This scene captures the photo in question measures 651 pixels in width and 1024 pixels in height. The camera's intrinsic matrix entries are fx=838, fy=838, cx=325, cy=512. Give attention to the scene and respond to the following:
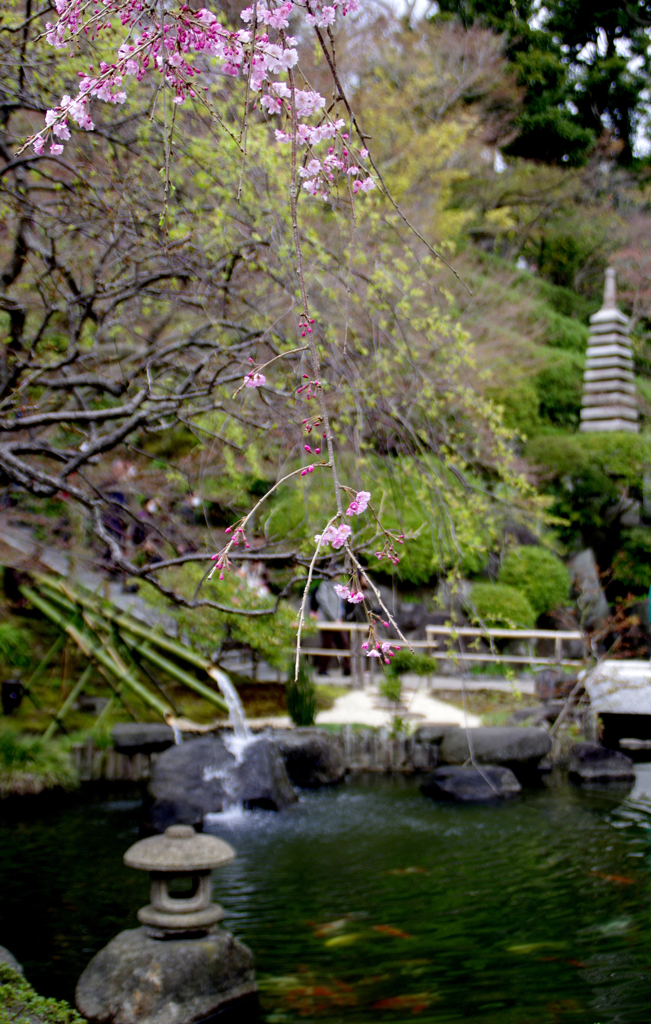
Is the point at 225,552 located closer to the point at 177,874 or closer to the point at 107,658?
the point at 177,874

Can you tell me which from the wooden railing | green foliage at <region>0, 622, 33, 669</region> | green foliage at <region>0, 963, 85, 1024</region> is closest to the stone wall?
the wooden railing

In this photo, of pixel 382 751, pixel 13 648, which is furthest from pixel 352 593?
pixel 382 751

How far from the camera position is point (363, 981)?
4.28m

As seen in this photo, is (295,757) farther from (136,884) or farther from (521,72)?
(521,72)

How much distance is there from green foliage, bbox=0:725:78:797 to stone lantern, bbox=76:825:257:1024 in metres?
3.27

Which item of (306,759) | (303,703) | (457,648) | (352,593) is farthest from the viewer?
(457,648)

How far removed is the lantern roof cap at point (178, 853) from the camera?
418cm

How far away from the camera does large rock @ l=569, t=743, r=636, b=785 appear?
8781 millimetres

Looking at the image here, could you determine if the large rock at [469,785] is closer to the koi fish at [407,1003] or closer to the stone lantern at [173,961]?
the koi fish at [407,1003]

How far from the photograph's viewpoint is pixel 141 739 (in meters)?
8.44

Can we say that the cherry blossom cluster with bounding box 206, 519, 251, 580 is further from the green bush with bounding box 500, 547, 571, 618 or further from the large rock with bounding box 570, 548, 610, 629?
the green bush with bounding box 500, 547, 571, 618

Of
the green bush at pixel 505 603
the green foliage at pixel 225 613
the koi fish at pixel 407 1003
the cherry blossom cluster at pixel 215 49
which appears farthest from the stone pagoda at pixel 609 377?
the cherry blossom cluster at pixel 215 49

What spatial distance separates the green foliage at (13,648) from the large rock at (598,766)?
590 centimetres

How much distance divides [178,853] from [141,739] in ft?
14.4
